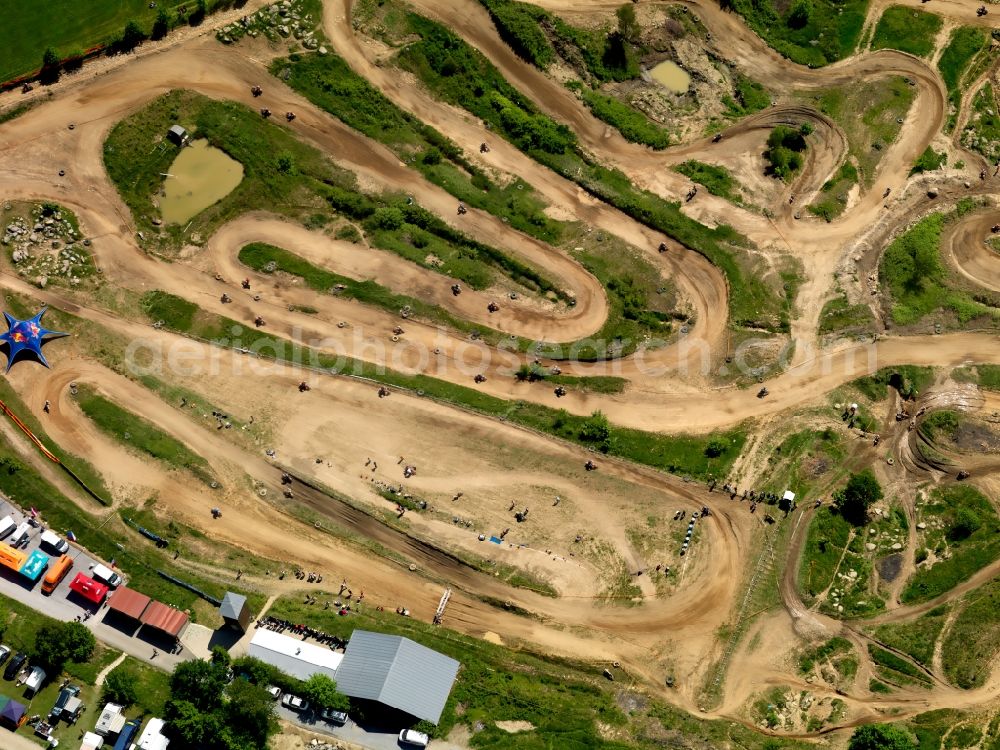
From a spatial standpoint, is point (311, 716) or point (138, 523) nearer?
point (311, 716)

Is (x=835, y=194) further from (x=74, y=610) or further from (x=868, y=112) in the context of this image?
(x=74, y=610)

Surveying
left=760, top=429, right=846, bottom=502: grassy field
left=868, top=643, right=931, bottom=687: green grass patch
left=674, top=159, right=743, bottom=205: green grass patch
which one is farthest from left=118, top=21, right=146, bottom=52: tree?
left=868, top=643, right=931, bottom=687: green grass patch

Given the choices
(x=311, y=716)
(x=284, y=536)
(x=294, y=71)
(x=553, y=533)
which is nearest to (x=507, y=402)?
(x=553, y=533)

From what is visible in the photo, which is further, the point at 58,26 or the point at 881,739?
the point at 58,26

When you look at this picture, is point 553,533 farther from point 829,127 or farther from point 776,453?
point 829,127

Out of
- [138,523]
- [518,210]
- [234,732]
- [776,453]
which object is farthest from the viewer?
[518,210]

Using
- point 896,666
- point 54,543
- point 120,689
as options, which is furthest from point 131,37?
point 896,666

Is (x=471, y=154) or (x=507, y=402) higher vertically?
(x=471, y=154)
